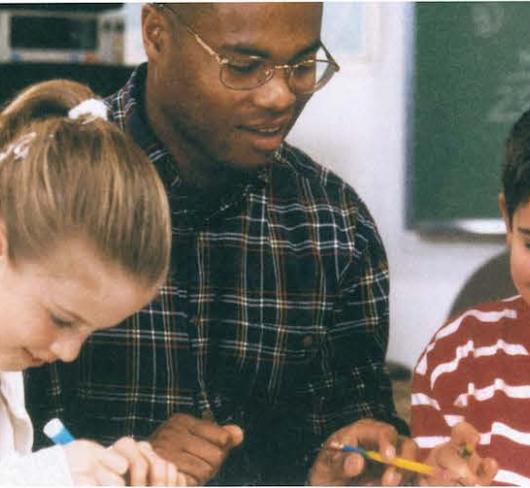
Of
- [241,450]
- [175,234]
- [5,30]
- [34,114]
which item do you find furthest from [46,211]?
[5,30]

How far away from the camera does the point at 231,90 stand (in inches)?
29.2

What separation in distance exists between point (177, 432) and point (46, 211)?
21 centimetres

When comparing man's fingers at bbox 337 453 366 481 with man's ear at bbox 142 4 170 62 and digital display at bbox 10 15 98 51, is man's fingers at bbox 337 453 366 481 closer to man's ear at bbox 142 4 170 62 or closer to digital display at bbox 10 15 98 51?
man's ear at bbox 142 4 170 62

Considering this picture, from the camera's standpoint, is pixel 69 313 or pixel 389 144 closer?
pixel 69 313

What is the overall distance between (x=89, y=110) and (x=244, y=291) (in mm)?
239

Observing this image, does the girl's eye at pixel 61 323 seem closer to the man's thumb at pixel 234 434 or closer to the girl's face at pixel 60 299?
the girl's face at pixel 60 299

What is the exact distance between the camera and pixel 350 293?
83cm

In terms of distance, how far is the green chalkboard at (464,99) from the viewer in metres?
0.91

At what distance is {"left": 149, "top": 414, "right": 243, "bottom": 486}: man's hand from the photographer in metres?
0.70

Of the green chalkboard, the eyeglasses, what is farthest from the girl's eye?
the green chalkboard

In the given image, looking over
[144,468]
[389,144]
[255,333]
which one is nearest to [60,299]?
[144,468]

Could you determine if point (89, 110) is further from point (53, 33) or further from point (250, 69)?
point (53, 33)

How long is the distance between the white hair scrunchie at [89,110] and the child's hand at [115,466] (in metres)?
0.20

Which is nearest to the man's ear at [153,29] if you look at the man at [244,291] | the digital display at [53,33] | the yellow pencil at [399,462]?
the man at [244,291]
